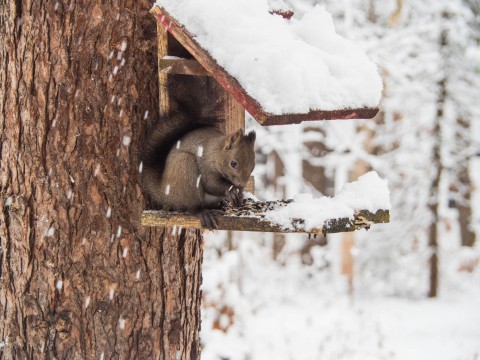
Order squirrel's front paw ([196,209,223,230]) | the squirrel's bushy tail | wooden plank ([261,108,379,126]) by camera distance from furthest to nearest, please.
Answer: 1. the squirrel's bushy tail
2. squirrel's front paw ([196,209,223,230])
3. wooden plank ([261,108,379,126])

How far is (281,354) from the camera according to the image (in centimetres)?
657

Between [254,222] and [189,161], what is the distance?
1.54 ft

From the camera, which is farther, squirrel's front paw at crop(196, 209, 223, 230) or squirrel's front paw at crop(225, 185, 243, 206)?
squirrel's front paw at crop(225, 185, 243, 206)

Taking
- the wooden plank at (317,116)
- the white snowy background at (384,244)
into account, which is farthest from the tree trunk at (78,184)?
the white snowy background at (384,244)

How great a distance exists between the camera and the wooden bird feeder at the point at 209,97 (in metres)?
2.02

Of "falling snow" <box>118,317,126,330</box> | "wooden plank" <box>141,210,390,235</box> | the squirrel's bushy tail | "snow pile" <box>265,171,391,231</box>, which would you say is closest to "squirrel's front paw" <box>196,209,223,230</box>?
"wooden plank" <box>141,210,390,235</box>

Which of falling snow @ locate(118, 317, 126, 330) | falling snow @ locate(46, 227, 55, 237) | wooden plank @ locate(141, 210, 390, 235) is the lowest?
falling snow @ locate(118, 317, 126, 330)

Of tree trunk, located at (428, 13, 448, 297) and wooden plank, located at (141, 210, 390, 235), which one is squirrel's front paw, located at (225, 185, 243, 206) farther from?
tree trunk, located at (428, 13, 448, 297)

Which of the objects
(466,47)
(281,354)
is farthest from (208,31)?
(466,47)

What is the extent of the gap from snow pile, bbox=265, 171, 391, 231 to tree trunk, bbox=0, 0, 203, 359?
64 cm

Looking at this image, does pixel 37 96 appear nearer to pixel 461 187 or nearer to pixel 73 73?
pixel 73 73

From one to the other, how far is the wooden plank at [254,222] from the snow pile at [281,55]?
1.32 feet

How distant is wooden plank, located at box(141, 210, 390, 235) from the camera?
2.08 meters

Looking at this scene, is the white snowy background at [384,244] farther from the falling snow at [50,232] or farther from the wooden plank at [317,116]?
the wooden plank at [317,116]
